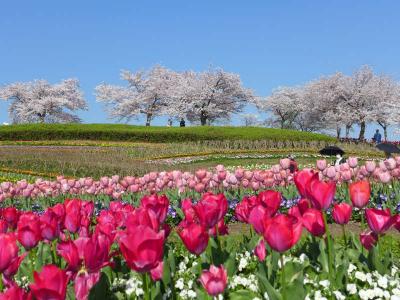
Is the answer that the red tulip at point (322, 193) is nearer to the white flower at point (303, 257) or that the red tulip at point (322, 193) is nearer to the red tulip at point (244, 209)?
the red tulip at point (244, 209)

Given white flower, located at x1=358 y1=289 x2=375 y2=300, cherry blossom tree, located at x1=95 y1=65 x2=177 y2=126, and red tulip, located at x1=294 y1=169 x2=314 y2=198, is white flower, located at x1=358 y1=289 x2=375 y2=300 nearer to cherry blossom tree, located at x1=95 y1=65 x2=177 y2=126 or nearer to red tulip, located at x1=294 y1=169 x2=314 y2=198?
red tulip, located at x1=294 y1=169 x2=314 y2=198

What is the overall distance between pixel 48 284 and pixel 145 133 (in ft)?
142

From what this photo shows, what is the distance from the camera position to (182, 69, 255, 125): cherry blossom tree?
2571 inches

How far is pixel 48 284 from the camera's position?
2234 mm

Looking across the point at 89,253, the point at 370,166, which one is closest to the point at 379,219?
the point at 89,253

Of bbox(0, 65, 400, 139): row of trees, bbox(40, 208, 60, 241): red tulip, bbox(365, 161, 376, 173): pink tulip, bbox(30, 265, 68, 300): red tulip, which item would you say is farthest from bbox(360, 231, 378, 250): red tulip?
bbox(0, 65, 400, 139): row of trees

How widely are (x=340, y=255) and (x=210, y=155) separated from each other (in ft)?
89.8

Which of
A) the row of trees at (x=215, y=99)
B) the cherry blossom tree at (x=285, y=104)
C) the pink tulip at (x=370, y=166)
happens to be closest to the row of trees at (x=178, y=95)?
the row of trees at (x=215, y=99)

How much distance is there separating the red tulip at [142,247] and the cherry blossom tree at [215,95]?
61892mm

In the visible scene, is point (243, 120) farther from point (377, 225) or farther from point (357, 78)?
point (377, 225)

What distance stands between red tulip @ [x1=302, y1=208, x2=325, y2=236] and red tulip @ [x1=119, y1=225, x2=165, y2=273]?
1.36 m

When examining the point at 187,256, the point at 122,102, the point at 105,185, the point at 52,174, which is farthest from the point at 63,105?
the point at 187,256

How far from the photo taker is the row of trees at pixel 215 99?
214 ft

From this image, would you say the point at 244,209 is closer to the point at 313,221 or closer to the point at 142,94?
the point at 313,221
